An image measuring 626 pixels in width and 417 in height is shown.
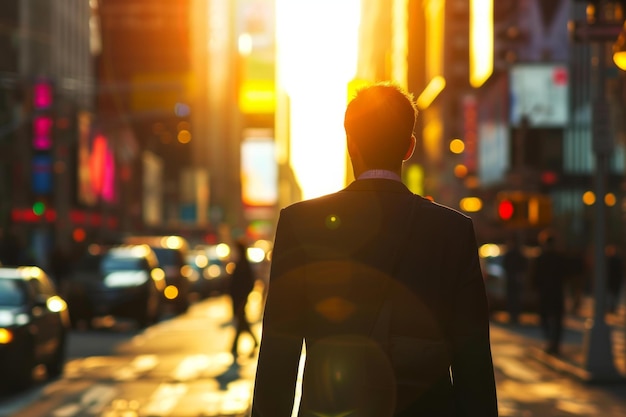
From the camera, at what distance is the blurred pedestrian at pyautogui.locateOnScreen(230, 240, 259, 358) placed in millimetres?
22578

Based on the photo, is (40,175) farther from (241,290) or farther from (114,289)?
(241,290)

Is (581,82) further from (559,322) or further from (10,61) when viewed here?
(559,322)

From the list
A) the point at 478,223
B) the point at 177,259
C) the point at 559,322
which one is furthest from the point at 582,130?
the point at 559,322

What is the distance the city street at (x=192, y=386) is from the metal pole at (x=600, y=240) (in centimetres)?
44

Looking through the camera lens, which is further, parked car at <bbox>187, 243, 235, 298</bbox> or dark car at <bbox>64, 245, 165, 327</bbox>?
parked car at <bbox>187, 243, 235, 298</bbox>

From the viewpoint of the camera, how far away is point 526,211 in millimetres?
28641

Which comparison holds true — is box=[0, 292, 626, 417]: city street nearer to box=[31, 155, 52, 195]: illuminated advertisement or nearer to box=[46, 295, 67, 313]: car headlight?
box=[46, 295, 67, 313]: car headlight

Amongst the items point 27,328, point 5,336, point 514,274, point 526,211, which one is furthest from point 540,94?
point 5,336

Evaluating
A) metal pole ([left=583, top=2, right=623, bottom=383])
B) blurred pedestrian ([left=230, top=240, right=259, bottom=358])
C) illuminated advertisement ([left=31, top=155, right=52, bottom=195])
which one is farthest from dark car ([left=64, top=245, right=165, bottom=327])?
illuminated advertisement ([left=31, top=155, right=52, bottom=195])

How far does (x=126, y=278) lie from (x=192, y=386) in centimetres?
1466

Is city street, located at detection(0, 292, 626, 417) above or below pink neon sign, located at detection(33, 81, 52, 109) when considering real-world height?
below

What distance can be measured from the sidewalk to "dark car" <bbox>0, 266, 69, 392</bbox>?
6981mm

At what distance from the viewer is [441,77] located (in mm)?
108625

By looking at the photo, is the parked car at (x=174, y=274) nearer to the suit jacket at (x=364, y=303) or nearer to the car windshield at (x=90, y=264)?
the car windshield at (x=90, y=264)
